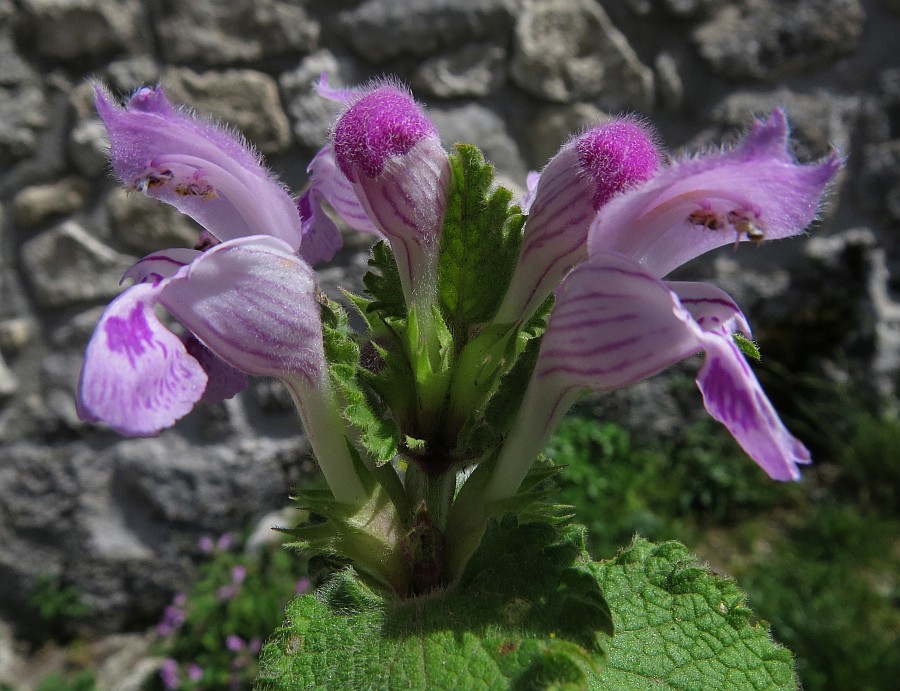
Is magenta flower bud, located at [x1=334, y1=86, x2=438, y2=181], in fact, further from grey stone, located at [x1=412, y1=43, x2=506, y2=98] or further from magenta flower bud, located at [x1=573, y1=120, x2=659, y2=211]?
grey stone, located at [x1=412, y1=43, x2=506, y2=98]

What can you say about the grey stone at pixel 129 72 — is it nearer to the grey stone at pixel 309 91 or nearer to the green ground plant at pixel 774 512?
the grey stone at pixel 309 91

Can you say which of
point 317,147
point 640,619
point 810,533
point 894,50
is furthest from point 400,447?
point 894,50

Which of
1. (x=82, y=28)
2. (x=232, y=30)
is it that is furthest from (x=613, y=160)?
(x=82, y=28)

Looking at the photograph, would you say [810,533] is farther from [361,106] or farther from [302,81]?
[361,106]

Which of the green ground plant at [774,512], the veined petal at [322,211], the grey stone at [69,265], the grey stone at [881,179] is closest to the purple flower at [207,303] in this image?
the veined petal at [322,211]

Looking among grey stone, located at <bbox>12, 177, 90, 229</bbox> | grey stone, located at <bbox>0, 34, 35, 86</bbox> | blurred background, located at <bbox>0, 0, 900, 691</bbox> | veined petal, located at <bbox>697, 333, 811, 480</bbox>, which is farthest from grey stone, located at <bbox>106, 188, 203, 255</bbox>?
veined petal, located at <bbox>697, 333, 811, 480</bbox>

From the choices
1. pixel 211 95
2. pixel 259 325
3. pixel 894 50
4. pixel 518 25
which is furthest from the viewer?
pixel 894 50
